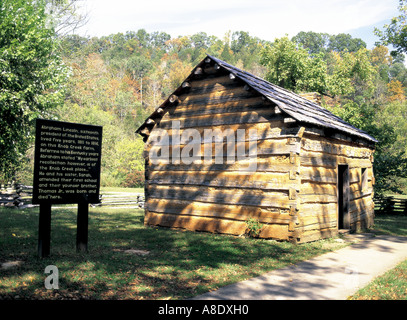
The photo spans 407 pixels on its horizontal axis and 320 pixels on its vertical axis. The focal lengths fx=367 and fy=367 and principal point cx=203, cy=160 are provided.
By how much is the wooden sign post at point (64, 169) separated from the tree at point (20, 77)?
6970mm

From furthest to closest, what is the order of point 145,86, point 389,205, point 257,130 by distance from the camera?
point 145,86 → point 389,205 → point 257,130

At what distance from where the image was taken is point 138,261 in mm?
8656

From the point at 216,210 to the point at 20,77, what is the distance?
10315 millimetres

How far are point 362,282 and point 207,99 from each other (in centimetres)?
861

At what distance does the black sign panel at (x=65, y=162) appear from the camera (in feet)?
27.2

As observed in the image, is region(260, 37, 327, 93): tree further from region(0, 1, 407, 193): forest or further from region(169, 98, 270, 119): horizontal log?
region(169, 98, 270, 119): horizontal log

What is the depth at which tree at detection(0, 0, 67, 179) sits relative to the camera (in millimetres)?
14969

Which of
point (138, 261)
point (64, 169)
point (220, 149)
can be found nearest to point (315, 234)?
point (220, 149)

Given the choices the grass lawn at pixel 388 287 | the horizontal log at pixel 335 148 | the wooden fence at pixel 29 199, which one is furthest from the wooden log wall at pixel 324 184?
the wooden fence at pixel 29 199

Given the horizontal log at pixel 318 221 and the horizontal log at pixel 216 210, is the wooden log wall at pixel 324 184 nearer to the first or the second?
the horizontal log at pixel 318 221

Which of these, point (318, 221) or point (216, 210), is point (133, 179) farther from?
point (318, 221)
